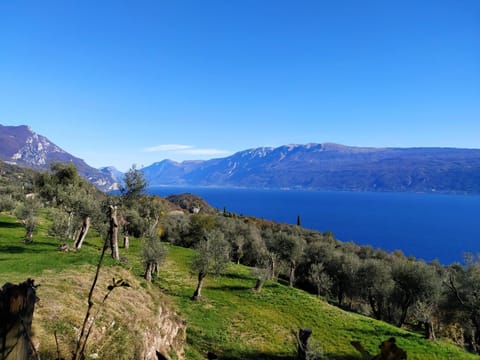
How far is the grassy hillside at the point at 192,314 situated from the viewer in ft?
48.9

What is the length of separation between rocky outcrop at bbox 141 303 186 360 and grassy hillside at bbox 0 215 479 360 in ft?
2.06

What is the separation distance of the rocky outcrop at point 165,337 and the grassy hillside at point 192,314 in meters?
0.63

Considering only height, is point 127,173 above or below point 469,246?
above

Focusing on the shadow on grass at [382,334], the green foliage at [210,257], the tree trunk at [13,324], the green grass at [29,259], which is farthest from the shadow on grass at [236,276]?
the tree trunk at [13,324]

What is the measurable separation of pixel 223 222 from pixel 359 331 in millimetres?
51125

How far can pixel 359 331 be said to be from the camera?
32938 millimetres

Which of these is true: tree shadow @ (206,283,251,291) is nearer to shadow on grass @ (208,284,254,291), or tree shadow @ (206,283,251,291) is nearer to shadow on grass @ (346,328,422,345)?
shadow on grass @ (208,284,254,291)

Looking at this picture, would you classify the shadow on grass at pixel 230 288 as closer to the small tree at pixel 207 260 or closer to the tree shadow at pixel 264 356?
the small tree at pixel 207 260

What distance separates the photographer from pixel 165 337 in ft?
64.5

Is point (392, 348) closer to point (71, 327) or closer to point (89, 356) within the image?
point (89, 356)

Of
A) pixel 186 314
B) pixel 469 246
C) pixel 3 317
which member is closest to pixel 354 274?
pixel 186 314

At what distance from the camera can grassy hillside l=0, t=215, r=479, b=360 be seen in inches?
587

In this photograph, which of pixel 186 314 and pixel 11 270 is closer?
pixel 11 270

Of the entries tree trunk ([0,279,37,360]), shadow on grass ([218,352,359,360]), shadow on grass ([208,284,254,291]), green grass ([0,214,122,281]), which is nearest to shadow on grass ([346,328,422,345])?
shadow on grass ([218,352,359,360])
